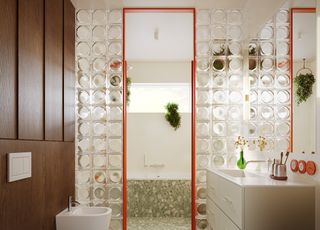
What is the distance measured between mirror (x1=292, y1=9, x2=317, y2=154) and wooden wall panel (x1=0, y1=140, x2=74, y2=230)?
1671mm

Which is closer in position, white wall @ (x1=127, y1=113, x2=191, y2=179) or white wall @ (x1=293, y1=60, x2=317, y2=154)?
white wall @ (x1=293, y1=60, x2=317, y2=154)

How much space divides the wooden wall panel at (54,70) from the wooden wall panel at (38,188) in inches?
5.2

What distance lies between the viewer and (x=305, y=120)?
2.13m

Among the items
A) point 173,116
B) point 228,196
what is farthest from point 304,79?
point 173,116

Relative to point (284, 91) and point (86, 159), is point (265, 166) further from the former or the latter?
point (86, 159)

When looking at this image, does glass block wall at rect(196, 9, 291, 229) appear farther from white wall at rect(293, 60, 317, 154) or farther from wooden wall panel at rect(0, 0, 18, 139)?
wooden wall panel at rect(0, 0, 18, 139)

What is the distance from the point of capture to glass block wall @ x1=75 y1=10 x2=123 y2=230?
321 cm

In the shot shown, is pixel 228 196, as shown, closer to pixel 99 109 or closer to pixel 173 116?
pixel 99 109

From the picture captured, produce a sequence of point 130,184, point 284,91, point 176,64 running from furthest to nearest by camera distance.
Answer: point 176,64 < point 130,184 < point 284,91

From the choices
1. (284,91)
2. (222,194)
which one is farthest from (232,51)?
(222,194)

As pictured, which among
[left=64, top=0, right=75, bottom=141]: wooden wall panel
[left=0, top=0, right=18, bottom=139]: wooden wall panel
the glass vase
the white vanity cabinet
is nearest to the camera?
[left=0, top=0, right=18, bottom=139]: wooden wall panel

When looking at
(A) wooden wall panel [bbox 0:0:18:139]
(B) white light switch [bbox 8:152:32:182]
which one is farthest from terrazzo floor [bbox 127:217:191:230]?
(A) wooden wall panel [bbox 0:0:18:139]

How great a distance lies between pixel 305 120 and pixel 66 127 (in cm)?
177

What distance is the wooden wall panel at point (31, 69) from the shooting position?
5.68 feet
